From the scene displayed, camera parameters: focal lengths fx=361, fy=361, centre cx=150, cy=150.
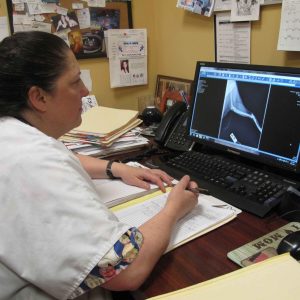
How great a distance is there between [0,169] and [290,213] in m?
0.69

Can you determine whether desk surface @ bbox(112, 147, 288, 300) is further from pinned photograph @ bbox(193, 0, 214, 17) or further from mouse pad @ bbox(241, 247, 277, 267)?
pinned photograph @ bbox(193, 0, 214, 17)

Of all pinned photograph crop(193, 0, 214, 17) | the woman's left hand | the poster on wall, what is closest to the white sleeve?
the woman's left hand

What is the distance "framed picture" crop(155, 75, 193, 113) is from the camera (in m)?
1.81

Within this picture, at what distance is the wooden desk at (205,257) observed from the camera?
725 millimetres

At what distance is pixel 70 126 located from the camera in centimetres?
97

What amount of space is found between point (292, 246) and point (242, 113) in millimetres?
551

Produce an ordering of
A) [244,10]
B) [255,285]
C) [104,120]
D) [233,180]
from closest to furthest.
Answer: [255,285] < [233,180] < [244,10] < [104,120]

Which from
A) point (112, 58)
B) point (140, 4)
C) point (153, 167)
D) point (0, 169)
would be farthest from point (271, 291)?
point (140, 4)

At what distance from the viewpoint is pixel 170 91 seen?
193 cm

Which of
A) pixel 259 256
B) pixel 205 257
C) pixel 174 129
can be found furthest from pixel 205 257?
pixel 174 129

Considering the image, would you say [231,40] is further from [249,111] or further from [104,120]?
[104,120]

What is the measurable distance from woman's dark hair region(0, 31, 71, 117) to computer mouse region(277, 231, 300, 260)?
0.62 metres

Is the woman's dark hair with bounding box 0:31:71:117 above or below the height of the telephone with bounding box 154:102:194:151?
above

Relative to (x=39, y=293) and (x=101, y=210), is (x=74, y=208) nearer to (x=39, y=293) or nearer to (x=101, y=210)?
(x=101, y=210)
